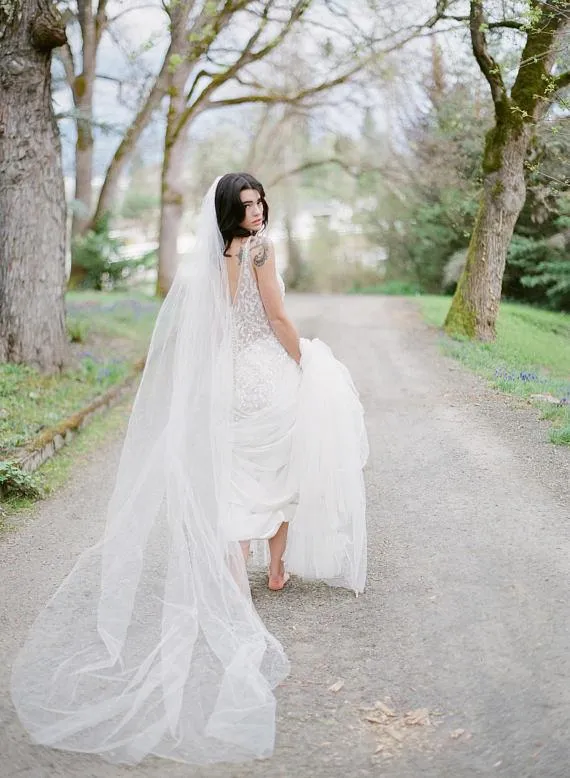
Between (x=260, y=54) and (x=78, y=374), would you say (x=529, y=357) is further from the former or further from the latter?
(x=260, y=54)

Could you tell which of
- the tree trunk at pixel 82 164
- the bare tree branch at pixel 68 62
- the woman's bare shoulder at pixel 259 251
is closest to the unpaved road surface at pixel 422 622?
the woman's bare shoulder at pixel 259 251

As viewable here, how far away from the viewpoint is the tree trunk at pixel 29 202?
992 centimetres

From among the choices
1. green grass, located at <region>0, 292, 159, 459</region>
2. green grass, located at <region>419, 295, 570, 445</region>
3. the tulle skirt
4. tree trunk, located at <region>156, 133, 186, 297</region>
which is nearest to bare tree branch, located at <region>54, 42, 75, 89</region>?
tree trunk, located at <region>156, 133, 186, 297</region>

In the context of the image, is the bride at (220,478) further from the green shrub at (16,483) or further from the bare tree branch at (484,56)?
the bare tree branch at (484,56)

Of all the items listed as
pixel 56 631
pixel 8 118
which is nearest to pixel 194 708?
pixel 56 631

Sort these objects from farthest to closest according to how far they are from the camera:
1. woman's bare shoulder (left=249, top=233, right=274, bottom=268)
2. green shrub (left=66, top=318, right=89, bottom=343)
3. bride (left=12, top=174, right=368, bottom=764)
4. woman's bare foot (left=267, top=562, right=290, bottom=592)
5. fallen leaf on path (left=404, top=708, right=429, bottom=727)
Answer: green shrub (left=66, top=318, right=89, bottom=343), woman's bare foot (left=267, top=562, right=290, bottom=592), woman's bare shoulder (left=249, top=233, right=274, bottom=268), bride (left=12, top=174, right=368, bottom=764), fallen leaf on path (left=404, top=708, right=429, bottom=727)

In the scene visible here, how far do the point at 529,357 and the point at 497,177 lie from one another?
10.2ft

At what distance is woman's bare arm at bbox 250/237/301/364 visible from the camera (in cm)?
454

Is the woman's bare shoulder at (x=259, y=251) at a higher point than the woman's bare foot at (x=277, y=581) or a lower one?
higher

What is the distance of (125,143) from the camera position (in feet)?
72.5

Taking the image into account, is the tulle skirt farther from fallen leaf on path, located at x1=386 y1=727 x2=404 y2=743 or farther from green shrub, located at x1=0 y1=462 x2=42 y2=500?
green shrub, located at x1=0 y1=462 x2=42 y2=500

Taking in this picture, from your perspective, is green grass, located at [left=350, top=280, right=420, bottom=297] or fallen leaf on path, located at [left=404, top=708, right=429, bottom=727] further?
green grass, located at [left=350, top=280, right=420, bottom=297]

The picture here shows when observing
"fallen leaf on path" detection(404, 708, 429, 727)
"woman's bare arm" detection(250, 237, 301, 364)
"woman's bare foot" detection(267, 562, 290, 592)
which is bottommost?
"woman's bare foot" detection(267, 562, 290, 592)

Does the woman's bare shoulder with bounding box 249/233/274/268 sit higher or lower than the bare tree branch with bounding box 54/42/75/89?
lower
